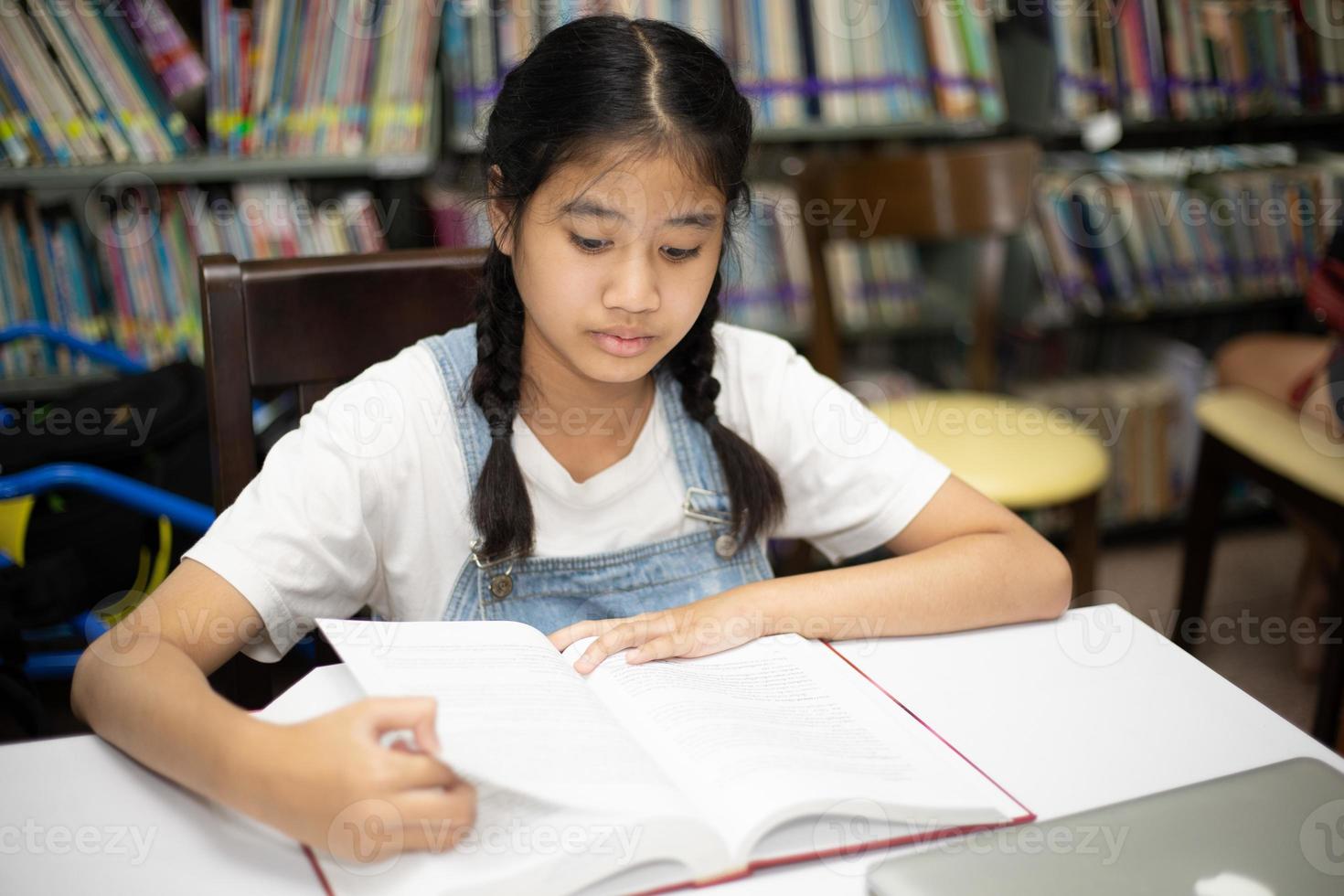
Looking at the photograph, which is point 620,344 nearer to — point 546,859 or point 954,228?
point 546,859

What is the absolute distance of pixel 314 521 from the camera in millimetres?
925

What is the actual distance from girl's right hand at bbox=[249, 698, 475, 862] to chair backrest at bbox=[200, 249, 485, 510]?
527 millimetres

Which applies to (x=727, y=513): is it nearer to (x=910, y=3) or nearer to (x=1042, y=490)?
(x=1042, y=490)

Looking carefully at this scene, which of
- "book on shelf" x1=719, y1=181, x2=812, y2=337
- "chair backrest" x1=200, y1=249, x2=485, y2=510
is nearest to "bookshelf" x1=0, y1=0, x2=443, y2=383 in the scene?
"book on shelf" x1=719, y1=181, x2=812, y2=337

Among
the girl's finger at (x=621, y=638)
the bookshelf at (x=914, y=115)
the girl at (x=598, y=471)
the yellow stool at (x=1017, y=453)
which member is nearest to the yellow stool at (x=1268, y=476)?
the yellow stool at (x=1017, y=453)

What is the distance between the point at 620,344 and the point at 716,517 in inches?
8.5

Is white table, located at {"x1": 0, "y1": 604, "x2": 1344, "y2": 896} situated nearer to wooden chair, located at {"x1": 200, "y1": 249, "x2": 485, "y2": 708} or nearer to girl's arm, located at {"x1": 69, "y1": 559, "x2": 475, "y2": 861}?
girl's arm, located at {"x1": 69, "y1": 559, "x2": 475, "y2": 861}

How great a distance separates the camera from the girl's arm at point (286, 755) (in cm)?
62

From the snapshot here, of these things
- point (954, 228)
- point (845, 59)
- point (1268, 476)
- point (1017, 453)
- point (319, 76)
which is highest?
point (319, 76)

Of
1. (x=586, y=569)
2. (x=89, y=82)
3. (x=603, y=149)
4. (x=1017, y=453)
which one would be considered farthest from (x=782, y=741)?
(x=89, y=82)

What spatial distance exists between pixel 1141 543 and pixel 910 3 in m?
1.39

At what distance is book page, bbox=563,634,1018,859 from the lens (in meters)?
0.66

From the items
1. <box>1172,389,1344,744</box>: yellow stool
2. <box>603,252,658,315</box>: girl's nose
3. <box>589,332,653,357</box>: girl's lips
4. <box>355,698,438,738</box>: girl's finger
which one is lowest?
<box>1172,389,1344,744</box>: yellow stool

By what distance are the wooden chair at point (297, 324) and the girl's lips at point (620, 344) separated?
0.85 ft
